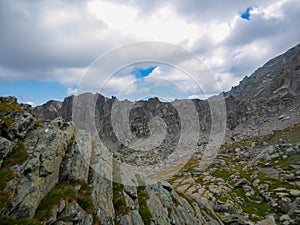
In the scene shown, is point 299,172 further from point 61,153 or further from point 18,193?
point 18,193

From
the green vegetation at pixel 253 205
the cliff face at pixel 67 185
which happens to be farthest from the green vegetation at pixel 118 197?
the green vegetation at pixel 253 205

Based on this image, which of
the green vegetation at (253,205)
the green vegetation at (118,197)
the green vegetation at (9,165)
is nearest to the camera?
the green vegetation at (9,165)

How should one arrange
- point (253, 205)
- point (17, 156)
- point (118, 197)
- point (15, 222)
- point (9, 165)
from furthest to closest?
point (253, 205), point (118, 197), point (17, 156), point (9, 165), point (15, 222)

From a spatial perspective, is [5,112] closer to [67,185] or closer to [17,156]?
[17,156]

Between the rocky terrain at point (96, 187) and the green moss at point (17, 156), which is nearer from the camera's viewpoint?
the rocky terrain at point (96, 187)

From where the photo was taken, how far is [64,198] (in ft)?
45.7

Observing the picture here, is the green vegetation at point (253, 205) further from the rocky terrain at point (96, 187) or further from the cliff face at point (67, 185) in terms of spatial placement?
the cliff face at point (67, 185)

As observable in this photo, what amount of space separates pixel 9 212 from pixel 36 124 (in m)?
10.3

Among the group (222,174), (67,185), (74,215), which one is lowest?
(222,174)

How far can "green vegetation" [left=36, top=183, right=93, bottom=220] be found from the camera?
12773 mm

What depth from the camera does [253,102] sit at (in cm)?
18288

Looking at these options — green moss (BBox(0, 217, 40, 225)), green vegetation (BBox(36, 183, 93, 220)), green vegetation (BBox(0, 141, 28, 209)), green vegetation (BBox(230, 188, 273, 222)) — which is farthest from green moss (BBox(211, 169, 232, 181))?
green moss (BBox(0, 217, 40, 225))

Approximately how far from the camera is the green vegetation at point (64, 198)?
41.9ft

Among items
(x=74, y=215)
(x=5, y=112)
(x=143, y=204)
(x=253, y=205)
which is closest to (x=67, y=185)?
(x=74, y=215)
